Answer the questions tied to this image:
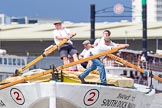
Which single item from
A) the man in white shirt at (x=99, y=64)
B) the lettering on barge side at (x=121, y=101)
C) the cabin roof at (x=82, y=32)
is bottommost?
the lettering on barge side at (x=121, y=101)

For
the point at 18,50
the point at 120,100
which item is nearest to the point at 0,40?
the point at 18,50

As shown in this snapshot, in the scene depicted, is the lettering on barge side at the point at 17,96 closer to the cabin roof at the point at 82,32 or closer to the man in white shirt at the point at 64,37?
the man in white shirt at the point at 64,37

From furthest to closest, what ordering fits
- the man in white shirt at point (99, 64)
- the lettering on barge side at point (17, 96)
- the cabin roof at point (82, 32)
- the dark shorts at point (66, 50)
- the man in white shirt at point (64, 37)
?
the cabin roof at point (82, 32) < the dark shorts at point (66, 50) < the man in white shirt at point (64, 37) < the man in white shirt at point (99, 64) < the lettering on barge side at point (17, 96)

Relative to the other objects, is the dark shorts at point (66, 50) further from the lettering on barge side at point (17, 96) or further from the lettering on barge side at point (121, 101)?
the lettering on barge side at point (17, 96)

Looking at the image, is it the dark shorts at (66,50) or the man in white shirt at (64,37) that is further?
the dark shorts at (66,50)

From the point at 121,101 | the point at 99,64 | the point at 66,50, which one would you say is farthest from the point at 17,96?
the point at 121,101

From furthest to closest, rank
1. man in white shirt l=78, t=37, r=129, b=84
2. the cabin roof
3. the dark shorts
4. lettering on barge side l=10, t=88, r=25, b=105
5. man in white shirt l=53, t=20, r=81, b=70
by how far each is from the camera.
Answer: the cabin roof, the dark shorts, man in white shirt l=53, t=20, r=81, b=70, man in white shirt l=78, t=37, r=129, b=84, lettering on barge side l=10, t=88, r=25, b=105

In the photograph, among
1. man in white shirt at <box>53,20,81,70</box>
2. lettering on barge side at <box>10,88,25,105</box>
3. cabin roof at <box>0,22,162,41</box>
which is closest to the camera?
lettering on barge side at <box>10,88,25,105</box>

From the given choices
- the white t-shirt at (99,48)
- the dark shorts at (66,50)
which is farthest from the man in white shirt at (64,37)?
the white t-shirt at (99,48)

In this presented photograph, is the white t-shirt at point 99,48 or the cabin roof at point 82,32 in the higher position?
the cabin roof at point 82,32

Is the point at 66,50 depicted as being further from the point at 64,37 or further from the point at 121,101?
the point at 121,101

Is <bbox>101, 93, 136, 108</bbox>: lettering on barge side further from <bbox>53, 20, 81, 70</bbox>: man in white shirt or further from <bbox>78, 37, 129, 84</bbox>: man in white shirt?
<bbox>53, 20, 81, 70</bbox>: man in white shirt

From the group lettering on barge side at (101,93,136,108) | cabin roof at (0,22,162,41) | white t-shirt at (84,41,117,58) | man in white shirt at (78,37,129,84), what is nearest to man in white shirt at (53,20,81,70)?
white t-shirt at (84,41,117,58)

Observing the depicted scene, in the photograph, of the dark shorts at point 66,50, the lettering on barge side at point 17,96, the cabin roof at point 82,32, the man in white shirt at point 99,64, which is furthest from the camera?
the cabin roof at point 82,32
